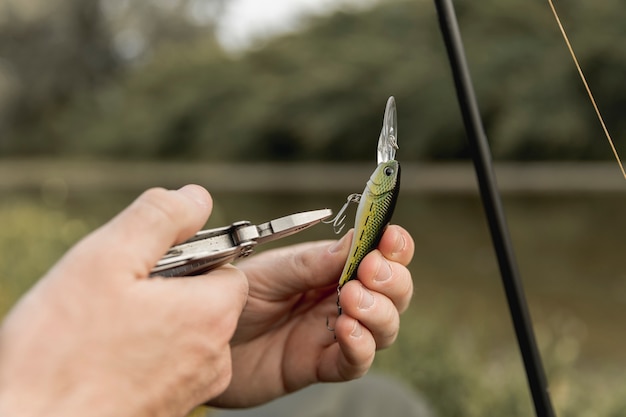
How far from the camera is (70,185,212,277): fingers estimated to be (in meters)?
0.73

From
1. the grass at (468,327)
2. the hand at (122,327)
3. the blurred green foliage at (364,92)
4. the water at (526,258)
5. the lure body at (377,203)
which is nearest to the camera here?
the hand at (122,327)

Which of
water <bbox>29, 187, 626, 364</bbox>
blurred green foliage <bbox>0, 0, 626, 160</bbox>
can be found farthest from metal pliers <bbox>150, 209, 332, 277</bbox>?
blurred green foliage <bbox>0, 0, 626, 160</bbox>

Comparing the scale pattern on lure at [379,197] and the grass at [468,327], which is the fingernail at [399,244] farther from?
the grass at [468,327]

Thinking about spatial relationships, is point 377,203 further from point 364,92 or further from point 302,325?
point 364,92

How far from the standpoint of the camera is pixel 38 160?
16609 millimetres

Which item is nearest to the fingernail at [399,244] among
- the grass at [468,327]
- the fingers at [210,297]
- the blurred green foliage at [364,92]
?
the fingers at [210,297]

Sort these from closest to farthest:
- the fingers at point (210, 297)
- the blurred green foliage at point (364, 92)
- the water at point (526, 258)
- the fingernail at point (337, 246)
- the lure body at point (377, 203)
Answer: the fingers at point (210, 297)
the lure body at point (377, 203)
the fingernail at point (337, 246)
the water at point (526, 258)
the blurred green foliage at point (364, 92)

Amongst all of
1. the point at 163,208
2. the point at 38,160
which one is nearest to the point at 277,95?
the point at 38,160

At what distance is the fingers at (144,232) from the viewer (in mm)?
729

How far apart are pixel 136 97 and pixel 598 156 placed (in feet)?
33.2

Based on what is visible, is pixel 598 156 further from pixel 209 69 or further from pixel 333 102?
pixel 209 69

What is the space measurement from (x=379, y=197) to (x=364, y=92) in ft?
28.9

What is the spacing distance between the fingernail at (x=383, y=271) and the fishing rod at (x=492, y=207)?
0.15 meters

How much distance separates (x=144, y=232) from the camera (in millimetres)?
753
